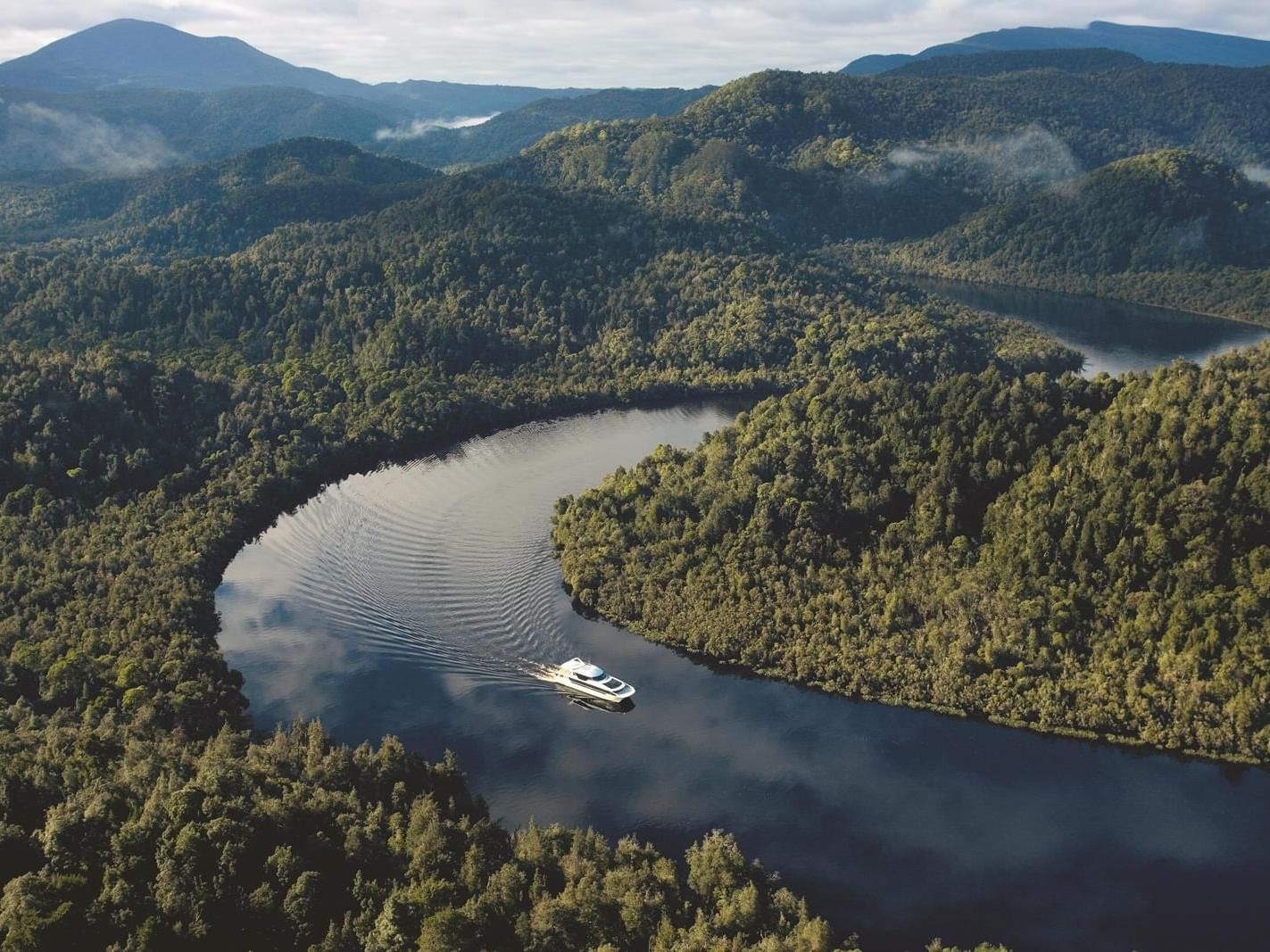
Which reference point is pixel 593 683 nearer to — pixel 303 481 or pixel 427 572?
pixel 427 572

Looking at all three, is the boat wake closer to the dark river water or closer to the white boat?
the dark river water

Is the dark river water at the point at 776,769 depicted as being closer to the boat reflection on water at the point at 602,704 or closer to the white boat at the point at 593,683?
the boat reflection on water at the point at 602,704

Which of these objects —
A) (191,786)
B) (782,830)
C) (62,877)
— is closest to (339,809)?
(191,786)

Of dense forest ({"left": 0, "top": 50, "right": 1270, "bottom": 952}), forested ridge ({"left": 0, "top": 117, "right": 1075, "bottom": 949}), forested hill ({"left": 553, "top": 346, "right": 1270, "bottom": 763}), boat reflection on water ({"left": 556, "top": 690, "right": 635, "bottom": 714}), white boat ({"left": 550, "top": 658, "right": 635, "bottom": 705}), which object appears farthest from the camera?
boat reflection on water ({"left": 556, "top": 690, "right": 635, "bottom": 714})

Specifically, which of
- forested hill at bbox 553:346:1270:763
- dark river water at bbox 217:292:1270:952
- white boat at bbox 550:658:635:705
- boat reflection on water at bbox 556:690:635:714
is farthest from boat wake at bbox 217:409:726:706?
forested hill at bbox 553:346:1270:763

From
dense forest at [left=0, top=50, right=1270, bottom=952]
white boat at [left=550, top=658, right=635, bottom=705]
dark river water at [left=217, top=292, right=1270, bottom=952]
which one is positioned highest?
dense forest at [left=0, top=50, right=1270, bottom=952]

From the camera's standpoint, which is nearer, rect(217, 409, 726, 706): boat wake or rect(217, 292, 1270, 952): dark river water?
rect(217, 292, 1270, 952): dark river water
